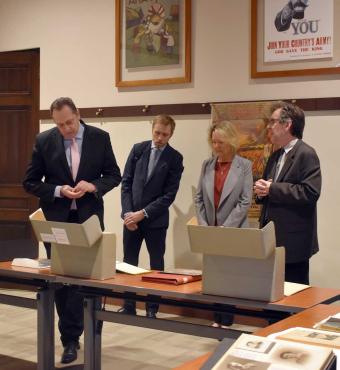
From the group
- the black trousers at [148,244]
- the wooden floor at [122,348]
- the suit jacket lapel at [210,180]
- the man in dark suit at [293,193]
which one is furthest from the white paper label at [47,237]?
the black trousers at [148,244]

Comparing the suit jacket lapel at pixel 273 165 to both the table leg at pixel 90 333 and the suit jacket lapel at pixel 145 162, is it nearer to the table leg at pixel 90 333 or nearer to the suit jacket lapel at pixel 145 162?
the table leg at pixel 90 333

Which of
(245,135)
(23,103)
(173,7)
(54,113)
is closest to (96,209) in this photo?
(54,113)

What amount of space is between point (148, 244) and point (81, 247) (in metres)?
1.86

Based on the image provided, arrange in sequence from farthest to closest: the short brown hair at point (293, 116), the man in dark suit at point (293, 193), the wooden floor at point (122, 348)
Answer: the wooden floor at point (122, 348) < the short brown hair at point (293, 116) < the man in dark suit at point (293, 193)

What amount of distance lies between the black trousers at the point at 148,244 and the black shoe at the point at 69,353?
0.95 meters

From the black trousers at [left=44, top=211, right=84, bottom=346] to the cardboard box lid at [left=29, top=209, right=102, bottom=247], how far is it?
2.43 ft

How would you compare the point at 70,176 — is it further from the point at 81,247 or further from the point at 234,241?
the point at 234,241

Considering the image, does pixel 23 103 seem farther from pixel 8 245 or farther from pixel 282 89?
pixel 282 89

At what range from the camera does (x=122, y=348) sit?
427cm

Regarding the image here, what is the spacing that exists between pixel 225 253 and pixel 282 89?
2424 millimetres

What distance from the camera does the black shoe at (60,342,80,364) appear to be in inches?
152

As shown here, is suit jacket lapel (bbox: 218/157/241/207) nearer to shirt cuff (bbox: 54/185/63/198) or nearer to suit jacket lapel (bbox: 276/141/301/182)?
suit jacket lapel (bbox: 276/141/301/182)

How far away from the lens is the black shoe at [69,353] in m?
3.86

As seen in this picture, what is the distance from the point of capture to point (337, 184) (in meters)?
4.51
